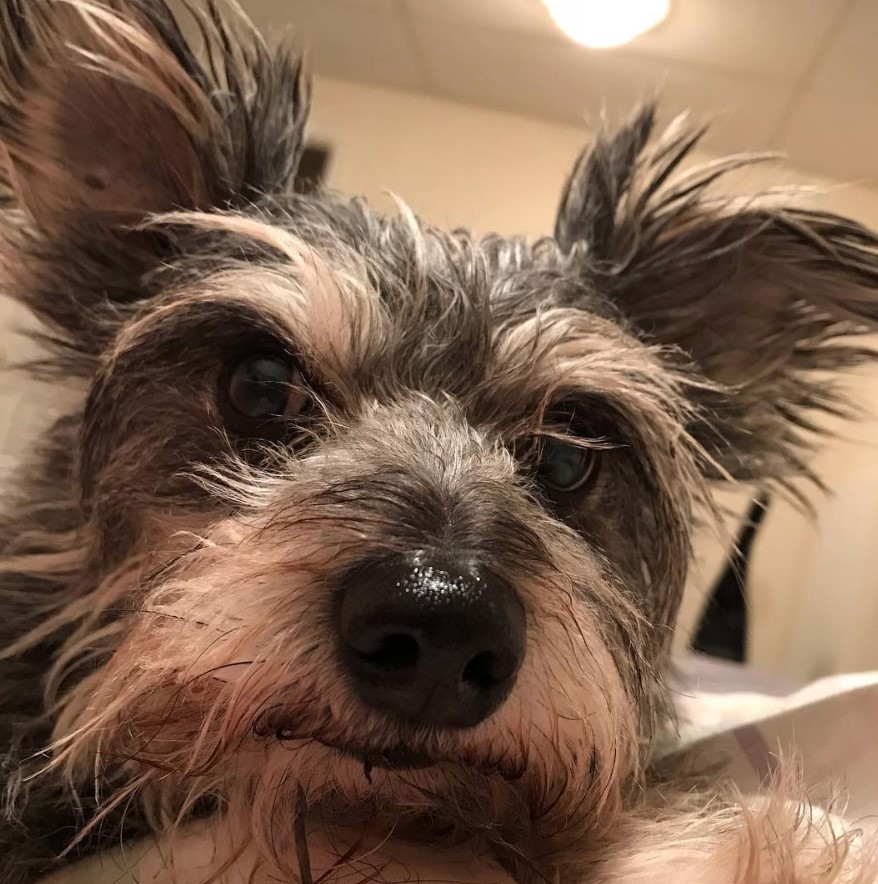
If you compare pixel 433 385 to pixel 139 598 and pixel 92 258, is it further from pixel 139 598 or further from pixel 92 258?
pixel 92 258

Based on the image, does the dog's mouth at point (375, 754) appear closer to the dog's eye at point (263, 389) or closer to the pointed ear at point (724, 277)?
the dog's eye at point (263, 389)

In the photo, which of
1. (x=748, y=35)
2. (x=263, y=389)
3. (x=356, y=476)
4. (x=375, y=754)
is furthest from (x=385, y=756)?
(x=748, y=35)

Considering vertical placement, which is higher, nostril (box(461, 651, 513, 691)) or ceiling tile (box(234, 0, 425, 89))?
ceiling tile (box(234, 0, 425, 89))

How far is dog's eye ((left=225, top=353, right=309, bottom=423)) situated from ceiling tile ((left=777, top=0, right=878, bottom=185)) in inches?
100

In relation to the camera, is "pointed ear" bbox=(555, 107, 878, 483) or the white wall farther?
the white wall

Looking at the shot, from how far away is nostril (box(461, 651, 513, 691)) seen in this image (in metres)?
0.78

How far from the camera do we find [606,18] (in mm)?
3176

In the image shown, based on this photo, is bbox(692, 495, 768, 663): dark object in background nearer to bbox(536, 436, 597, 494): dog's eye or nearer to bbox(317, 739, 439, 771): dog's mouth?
bbox(536, 436, 597, 494): dog's eye

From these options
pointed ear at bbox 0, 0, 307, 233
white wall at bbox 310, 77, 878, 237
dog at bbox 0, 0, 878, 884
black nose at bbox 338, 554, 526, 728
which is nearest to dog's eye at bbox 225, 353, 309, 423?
dog at bbox 0, 0, 878, 884

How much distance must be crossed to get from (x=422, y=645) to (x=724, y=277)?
2.96 ft

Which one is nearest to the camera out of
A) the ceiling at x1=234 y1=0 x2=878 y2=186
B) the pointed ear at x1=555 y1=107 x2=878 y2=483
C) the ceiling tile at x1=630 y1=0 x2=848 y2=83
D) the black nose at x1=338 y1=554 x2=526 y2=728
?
the black nose at x1=338 y1=554 x2=526 y2=728

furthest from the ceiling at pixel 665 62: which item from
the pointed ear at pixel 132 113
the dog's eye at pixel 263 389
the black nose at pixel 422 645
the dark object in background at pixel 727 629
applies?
the black nose at pixel 422 645

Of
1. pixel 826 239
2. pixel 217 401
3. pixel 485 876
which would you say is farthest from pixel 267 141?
pixel 485 876

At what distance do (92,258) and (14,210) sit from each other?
0.13 metres
